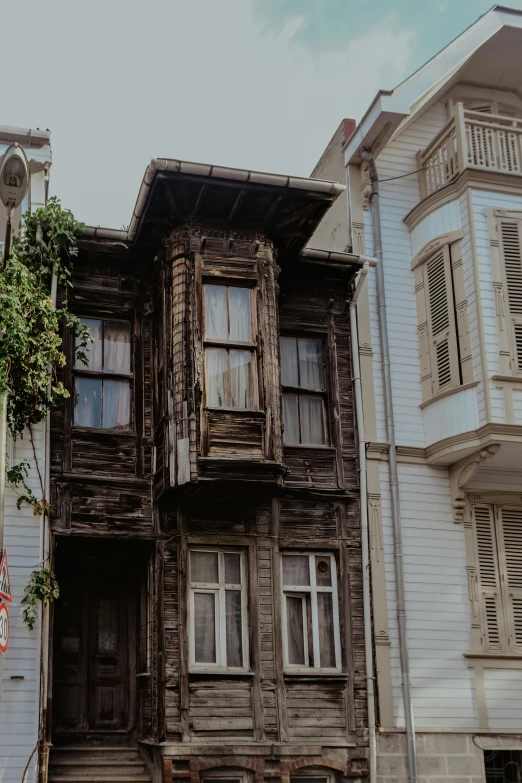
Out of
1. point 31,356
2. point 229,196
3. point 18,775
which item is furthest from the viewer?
point 229,196

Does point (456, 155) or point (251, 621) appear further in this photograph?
point (456, 155)

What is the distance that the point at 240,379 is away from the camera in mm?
15109

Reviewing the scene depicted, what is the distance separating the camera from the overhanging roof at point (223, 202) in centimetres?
1473

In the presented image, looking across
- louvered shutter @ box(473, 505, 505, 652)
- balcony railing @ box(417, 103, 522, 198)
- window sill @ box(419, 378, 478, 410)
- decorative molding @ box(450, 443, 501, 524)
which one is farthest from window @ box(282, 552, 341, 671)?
balcony railing @ box(417, 103, 522, 198)

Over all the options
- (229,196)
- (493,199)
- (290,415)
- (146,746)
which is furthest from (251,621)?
(493,199)

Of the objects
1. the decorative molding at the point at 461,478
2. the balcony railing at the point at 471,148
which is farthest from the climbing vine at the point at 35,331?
the balcony railing at the point at 471,148

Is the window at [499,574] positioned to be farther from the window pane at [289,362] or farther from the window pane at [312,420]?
the window pane at [289,362]

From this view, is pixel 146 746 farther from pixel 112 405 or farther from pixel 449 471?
pixel 449 471

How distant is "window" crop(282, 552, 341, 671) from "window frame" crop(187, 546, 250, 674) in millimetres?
615

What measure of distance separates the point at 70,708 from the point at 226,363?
5.45 metres

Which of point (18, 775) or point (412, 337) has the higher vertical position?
point (412, 337)

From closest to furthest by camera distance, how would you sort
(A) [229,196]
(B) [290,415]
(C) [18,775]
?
(C) [18,775], (A) [229,196], (B) [290,415]

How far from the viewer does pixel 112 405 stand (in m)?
15.6

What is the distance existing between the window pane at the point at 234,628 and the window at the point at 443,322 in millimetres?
4375
